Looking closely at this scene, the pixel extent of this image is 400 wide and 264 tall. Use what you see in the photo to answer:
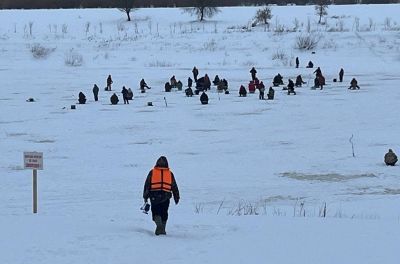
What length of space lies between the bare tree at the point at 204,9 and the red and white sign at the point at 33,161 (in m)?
69.5

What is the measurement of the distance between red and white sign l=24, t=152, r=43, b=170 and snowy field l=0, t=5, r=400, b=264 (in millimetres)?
693

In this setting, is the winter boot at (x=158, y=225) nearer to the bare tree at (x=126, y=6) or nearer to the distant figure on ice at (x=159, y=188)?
the distant figure on ice at (x=159, y=188)

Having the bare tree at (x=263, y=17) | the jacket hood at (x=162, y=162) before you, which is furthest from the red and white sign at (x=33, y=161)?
the bare tree at (x=263, y=17)

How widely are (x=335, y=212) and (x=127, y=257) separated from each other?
5.88m

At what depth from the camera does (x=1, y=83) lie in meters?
44.5

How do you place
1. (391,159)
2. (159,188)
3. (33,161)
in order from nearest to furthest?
(159,188) → (33,161) → (391,159)

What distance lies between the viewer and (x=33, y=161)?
37.8 ft

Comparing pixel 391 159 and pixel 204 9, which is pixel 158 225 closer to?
pixel 391 159

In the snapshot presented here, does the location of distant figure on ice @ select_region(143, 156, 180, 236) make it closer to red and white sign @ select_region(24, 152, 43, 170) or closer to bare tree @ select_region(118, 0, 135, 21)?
red and white sign @ select_region(24, 152, 43, 170)

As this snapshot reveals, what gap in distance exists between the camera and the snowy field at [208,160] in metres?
9.41

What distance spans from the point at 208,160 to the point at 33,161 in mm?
8856

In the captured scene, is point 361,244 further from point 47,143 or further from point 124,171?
point 47,143

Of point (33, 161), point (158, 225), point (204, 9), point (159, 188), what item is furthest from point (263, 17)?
point (159, 188)

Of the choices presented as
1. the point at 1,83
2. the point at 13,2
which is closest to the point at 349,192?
the point at 1,83
